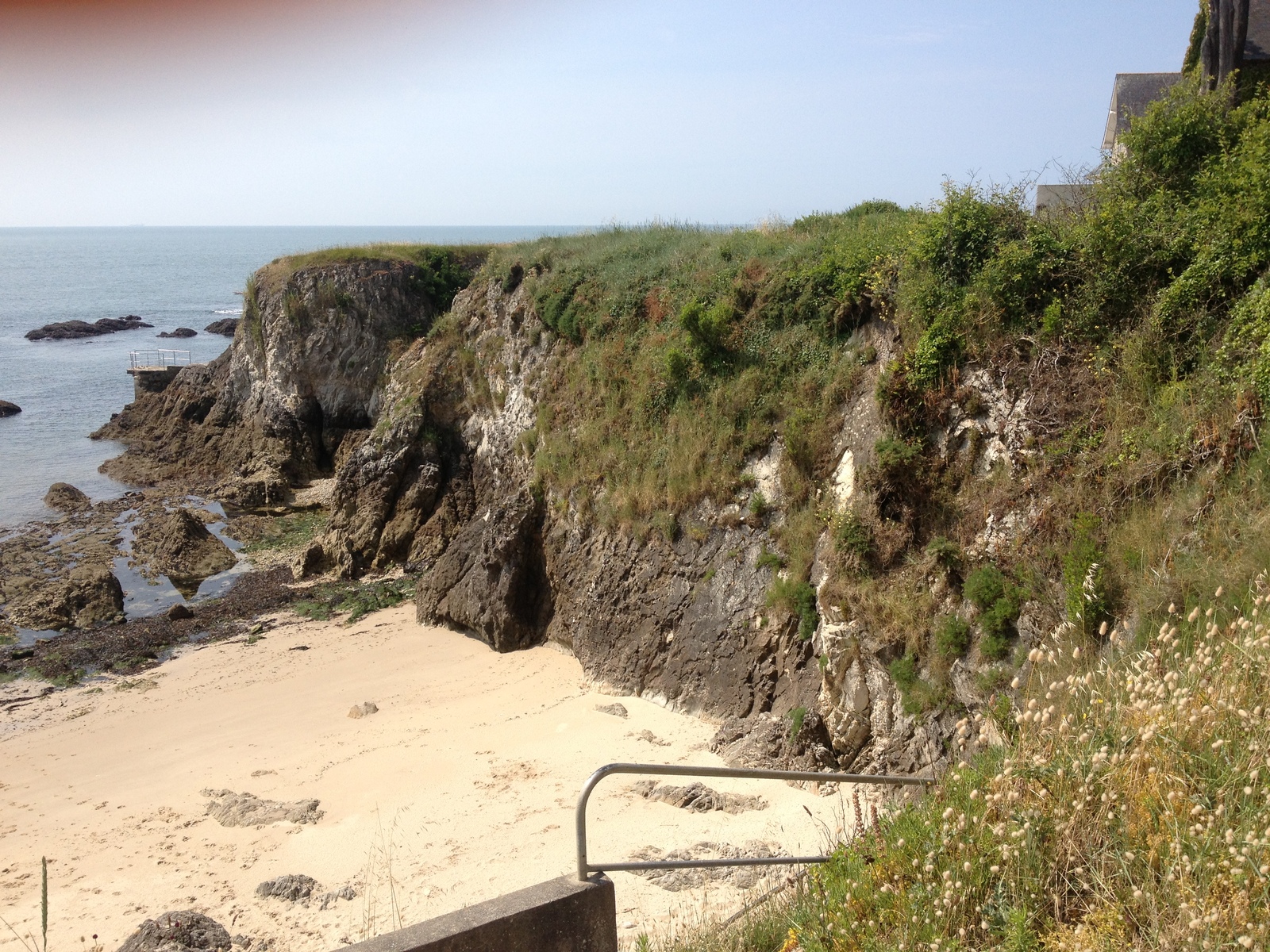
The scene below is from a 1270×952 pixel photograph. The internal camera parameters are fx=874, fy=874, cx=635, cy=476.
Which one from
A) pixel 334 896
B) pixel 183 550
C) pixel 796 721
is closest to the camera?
pixel 334 896

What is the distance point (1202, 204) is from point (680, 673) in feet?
31.9

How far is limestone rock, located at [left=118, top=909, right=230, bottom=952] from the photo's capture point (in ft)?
29.5

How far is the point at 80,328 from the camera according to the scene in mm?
72000

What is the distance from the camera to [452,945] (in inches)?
187

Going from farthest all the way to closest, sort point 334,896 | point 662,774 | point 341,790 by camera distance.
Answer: point 341,790 → point 334,896 → point 662,774

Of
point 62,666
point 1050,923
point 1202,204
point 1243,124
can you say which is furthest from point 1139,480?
point 62,666

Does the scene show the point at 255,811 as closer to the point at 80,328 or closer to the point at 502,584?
the point at 502,584

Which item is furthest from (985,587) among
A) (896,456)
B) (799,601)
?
(799,601)

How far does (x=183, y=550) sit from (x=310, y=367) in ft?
31.5

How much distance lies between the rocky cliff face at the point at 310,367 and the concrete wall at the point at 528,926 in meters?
27.3

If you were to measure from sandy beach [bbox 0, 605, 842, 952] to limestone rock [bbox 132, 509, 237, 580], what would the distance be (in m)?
5.53

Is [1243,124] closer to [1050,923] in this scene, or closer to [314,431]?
[1050,923]

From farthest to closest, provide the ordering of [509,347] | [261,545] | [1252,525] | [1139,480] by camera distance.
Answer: [261,545], [509,347], [1139,480], [1252,525]

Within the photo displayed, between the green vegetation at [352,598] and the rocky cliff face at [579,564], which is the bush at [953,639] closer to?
the rocky cliff face at [579,564]
